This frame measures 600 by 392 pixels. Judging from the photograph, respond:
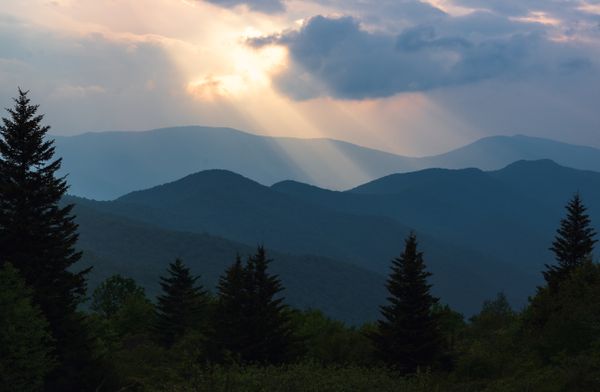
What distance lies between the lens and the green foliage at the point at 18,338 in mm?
27688

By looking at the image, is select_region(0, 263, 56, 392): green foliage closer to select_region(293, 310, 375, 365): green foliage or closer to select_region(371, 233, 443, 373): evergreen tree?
select_region(293, 310, 375, 365): green foliage

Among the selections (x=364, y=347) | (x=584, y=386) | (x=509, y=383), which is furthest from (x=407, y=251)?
(x=584, y=386)

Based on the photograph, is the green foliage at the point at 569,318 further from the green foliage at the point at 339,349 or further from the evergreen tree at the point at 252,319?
the evergreen tree at the point at 252,319

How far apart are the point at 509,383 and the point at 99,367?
2103 centimetres

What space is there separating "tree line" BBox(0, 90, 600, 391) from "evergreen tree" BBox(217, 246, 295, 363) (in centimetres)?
8

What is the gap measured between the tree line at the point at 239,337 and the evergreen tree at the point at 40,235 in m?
0.05

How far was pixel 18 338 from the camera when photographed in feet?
91.7

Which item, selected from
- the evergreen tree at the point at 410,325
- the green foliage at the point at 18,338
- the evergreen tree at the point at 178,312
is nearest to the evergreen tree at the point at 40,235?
the green foliage at the point at 18,338

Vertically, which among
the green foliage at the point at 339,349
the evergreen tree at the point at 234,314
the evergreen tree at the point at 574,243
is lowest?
the green foliage at the point at 339,349

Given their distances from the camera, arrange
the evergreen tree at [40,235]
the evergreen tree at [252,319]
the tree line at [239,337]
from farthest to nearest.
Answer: the evergreen tree at [252,319], the evergreen tree at [40,235], the tree line at [239,337]

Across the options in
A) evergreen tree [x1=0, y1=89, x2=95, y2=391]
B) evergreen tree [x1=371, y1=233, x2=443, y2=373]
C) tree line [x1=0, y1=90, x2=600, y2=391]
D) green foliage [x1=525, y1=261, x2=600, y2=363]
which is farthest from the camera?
evergreen tree [x1=371, y1=233, x2=443, y2=373]

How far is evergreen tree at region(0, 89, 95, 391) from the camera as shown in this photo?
32469 millimetres

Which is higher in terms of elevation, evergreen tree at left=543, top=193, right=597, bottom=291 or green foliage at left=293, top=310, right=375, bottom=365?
evergreen tree at left=543, top=193, right=597, bottom=291

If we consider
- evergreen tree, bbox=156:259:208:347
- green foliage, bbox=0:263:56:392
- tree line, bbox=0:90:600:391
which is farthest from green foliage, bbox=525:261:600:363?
evergreen tree, bbox=156:259:208:347
